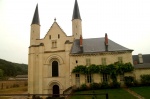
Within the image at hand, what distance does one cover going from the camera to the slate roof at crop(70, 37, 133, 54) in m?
31.2

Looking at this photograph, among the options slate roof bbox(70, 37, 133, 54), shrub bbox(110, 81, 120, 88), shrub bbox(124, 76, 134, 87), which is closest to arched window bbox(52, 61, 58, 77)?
slate roof bbox(70, 37, 133, 54)

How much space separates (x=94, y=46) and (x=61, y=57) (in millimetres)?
6950

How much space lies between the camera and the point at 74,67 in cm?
3094

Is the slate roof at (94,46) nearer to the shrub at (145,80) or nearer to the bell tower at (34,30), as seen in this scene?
the shrub at (145,80)

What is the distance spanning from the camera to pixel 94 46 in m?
33.0

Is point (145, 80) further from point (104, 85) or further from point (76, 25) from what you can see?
point (76, 25)

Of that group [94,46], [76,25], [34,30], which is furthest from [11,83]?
[94,46]

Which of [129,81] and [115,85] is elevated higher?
[129,81]

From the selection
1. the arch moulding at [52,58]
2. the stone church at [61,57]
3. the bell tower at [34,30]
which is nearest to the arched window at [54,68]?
the stone church at [61,57]

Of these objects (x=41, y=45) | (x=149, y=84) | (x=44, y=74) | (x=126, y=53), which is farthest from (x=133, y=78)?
(x=41, y=45)

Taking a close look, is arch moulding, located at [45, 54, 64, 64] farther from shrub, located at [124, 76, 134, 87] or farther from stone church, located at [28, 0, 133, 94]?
shrub, located at [124, 76, 134, 87]

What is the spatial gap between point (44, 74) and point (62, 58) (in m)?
4.82

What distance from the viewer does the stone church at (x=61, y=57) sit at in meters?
30.4

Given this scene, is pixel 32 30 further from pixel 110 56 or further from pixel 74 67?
pixel 110 56
